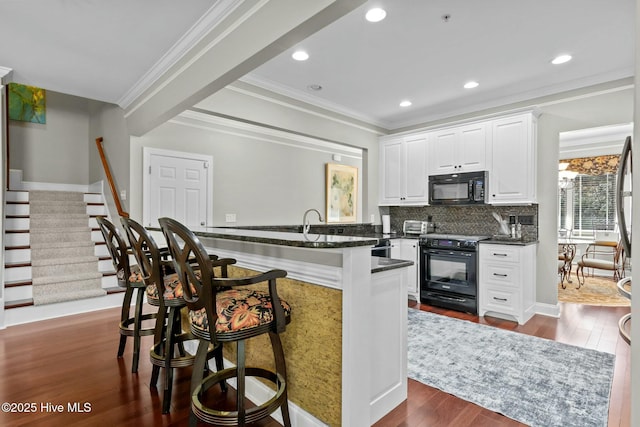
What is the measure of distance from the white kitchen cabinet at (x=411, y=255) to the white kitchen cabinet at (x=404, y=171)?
2.32 feet

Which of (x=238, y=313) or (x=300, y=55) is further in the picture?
(x=300, y=55)

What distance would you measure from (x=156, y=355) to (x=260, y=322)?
3.58ft

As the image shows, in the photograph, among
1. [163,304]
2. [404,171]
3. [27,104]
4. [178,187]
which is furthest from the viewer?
[27,104]

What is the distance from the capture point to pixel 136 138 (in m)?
3.84

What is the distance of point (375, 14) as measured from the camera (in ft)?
8.21

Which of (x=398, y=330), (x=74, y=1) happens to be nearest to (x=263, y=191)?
(x=74, y=1)

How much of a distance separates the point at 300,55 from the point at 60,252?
414cm

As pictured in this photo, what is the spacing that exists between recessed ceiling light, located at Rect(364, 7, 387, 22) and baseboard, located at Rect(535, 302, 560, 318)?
376 centimetres

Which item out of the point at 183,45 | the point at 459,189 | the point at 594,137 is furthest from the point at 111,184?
the point at 594,137

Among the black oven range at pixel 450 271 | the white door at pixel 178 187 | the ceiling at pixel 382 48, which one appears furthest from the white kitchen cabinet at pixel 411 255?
the white door at pixel 178 187

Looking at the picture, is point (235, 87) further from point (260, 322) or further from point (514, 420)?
point (514, 420)

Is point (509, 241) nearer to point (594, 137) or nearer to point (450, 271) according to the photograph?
point (450, 271)

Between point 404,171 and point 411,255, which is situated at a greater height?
point 404,171

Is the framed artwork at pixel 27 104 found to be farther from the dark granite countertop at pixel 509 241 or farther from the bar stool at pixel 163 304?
the dark granite countertop at pixel 509 241
